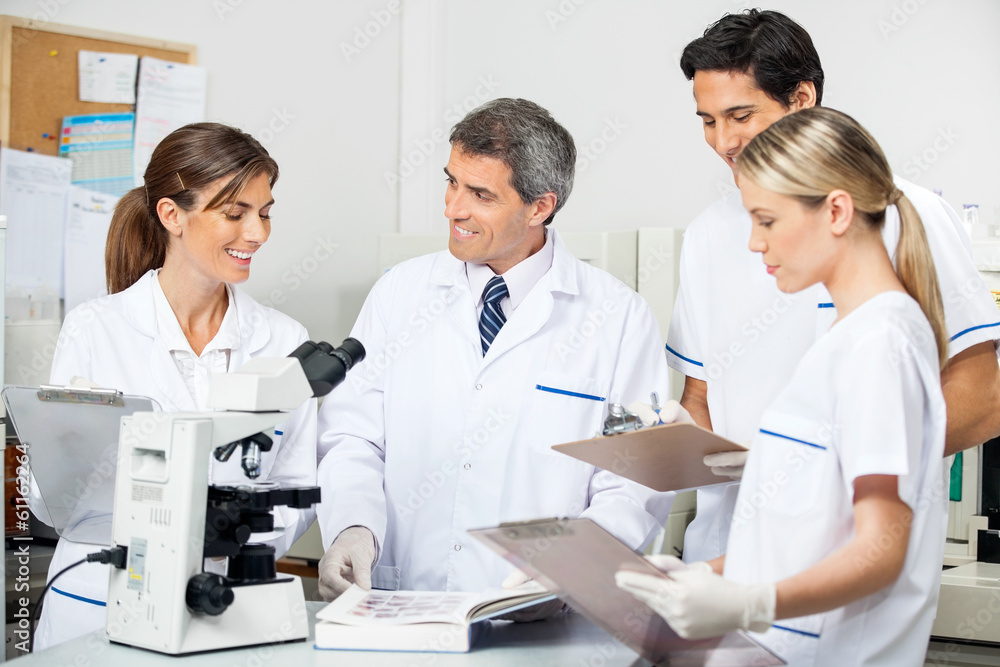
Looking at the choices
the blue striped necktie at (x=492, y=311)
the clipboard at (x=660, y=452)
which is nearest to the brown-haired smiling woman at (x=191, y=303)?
the blue striped necktie at (x=492, y=311)

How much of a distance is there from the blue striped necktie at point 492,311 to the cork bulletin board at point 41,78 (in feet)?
4.89

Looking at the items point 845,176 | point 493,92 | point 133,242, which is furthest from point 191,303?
point 493,92

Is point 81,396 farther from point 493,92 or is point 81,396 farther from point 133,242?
point 493,92

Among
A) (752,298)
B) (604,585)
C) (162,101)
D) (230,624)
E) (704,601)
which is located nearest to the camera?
(704,601)

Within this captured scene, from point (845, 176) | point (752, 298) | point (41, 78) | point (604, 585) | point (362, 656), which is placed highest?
point (41, 78)

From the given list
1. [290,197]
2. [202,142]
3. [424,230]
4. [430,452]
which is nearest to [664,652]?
[430,452]

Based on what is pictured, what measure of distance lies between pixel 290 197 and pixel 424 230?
632mm

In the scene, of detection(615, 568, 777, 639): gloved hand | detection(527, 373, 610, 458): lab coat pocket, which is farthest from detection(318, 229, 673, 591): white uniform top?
detection(615, 568, 777, 639): gloved hand

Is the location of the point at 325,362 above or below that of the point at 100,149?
below

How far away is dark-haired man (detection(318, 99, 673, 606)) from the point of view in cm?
159

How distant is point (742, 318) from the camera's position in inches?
59.9

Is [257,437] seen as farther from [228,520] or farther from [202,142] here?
[202,142]

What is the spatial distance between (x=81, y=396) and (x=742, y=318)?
107cm

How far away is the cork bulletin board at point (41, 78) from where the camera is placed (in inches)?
91.8
